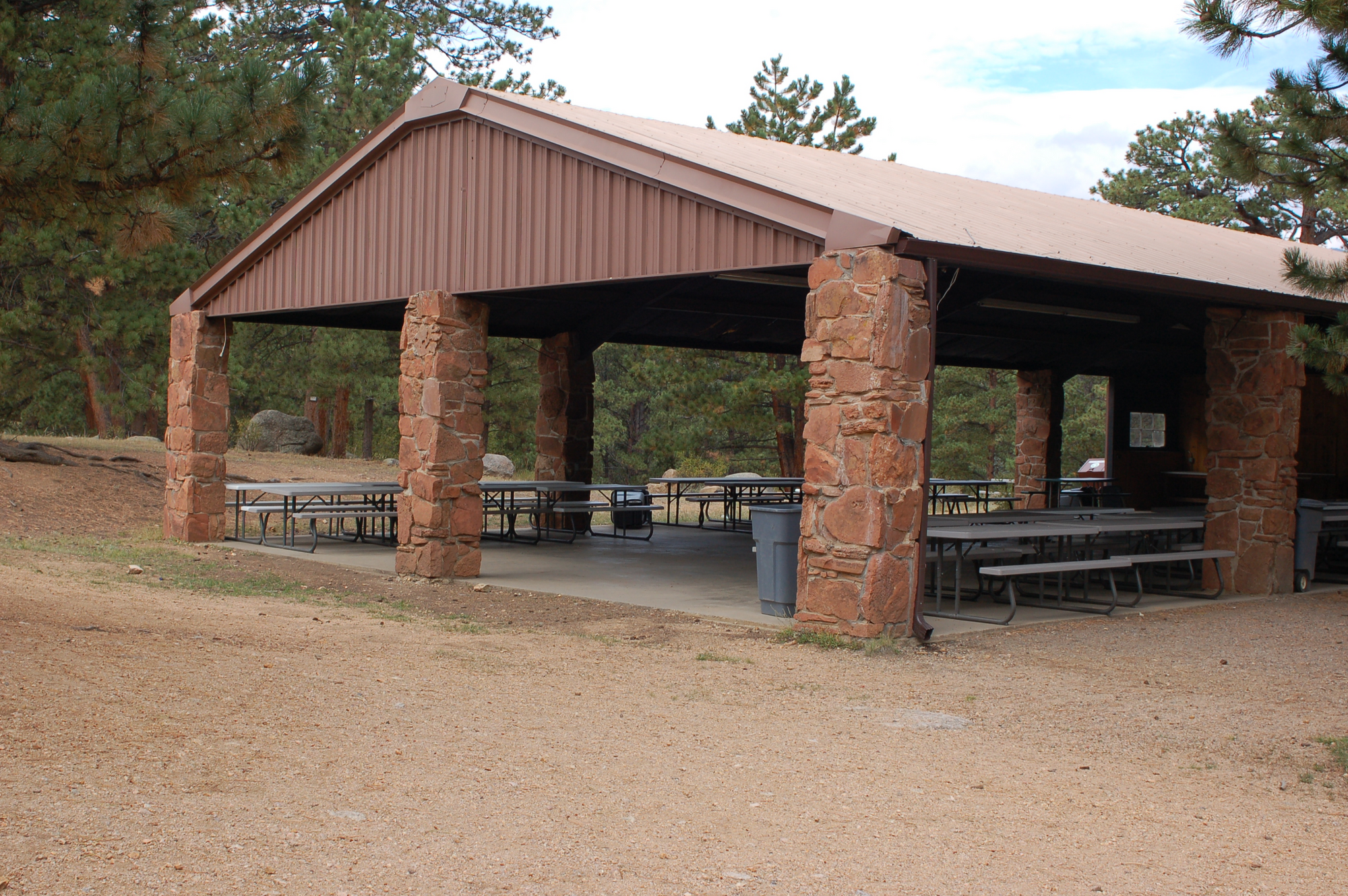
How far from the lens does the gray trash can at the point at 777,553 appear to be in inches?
352

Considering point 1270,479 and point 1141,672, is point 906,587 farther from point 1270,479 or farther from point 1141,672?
point 1270,479

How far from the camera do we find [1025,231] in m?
9.70

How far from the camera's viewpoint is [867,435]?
7.92 m

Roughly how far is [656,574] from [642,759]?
7168mm

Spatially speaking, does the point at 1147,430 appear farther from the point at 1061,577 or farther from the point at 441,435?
the point at 441,435

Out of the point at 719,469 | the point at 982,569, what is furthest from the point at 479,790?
the point at 719,469

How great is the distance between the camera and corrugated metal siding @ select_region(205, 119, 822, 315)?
911 centimetres

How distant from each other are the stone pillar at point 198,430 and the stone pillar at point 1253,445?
429 inches

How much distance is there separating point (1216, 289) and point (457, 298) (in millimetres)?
6716

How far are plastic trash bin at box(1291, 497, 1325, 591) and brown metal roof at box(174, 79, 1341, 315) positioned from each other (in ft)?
6.53

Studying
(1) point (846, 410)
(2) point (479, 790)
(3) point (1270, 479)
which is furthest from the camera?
(3) point (1270, 479)

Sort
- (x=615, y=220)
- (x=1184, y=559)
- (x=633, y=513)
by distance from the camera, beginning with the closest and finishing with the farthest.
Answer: (x=615, y=220)
(x=1184, y=559)
(x=633, y=513)

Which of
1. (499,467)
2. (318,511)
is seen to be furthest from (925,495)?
(499,467)

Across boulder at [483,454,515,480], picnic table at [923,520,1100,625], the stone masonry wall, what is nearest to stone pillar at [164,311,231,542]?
picnic table at [923,520,1100,625]
